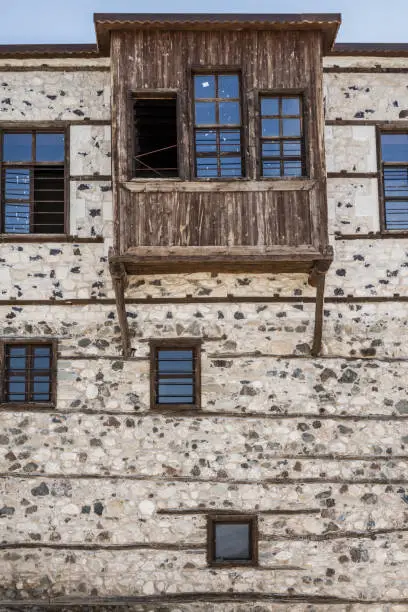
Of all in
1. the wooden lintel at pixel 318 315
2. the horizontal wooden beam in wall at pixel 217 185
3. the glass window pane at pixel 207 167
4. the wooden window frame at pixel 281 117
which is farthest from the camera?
the glass window pane at pixel 207 167

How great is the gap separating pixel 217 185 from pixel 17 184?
127 inches

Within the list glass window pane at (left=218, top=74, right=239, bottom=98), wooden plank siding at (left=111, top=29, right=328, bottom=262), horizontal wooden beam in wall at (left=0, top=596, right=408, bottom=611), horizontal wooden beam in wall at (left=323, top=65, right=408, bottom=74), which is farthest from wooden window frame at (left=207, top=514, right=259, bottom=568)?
horizontal wooden beam in wall at (left=323, top=65, right=408, bottom=74)

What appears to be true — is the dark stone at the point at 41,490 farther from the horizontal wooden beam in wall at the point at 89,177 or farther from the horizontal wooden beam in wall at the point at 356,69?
the horizontal wooden beam in wall at the point at 356,69

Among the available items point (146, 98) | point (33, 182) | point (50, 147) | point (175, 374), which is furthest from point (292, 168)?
point (33, 182)

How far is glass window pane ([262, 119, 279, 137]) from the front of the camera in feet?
42.0

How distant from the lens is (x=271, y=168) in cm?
1269

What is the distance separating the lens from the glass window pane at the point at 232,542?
12.4 metres

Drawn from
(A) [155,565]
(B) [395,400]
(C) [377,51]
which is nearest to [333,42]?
(C) [377,51]

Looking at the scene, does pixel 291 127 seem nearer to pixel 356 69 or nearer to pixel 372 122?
pixel 372 122

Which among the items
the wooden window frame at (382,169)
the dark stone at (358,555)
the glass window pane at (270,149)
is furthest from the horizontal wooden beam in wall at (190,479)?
the glass window pane at (270,149)

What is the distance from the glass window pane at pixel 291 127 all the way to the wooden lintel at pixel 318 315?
220cm

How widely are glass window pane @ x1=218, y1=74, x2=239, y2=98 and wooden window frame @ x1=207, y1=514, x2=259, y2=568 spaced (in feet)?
20.1

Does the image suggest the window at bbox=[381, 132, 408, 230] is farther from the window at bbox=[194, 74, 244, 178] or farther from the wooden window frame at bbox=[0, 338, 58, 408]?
the wooden window frame at bbox=[0, 338, 58, 408]

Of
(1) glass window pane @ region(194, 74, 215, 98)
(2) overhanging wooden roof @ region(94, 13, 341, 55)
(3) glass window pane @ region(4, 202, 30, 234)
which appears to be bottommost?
(3) glass window pane @ region(4, 202, 30, 234)
